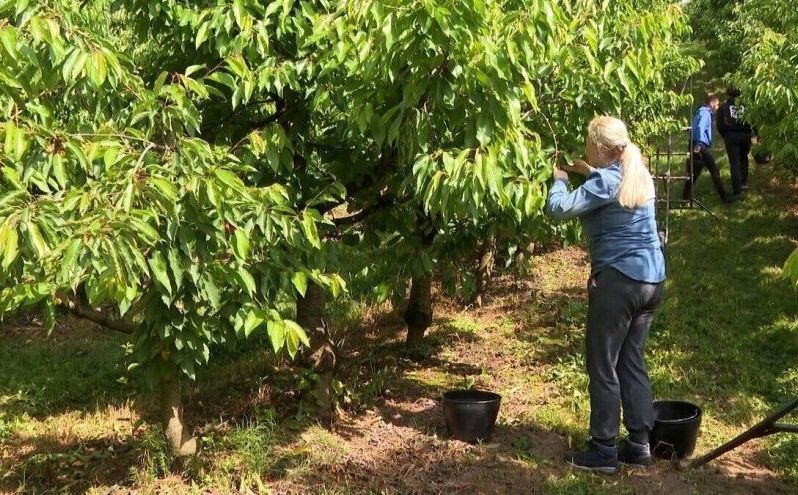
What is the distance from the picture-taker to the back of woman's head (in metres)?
3.65

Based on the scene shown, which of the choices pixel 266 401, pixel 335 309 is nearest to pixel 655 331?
pixel 335 309

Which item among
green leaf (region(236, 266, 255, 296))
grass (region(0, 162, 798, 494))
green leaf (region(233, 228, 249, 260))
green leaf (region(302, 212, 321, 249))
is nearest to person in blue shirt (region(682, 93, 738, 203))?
grass (region(0, 162, 798, 494))

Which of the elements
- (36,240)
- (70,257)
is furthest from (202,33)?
(70,257)

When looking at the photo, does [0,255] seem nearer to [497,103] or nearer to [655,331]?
[497,103]

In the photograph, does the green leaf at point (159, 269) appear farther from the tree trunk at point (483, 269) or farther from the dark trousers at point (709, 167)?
the dark trousers at point (709, 167)

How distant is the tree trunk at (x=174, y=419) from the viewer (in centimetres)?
414

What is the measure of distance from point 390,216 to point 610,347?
62.0 inches

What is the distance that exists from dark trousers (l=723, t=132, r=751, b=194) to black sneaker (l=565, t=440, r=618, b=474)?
29.1 ft

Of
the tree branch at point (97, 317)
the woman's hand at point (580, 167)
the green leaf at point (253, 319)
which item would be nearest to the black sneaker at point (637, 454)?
the woman's hand at point (580, 167)

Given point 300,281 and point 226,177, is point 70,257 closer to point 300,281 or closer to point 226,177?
point 226,177

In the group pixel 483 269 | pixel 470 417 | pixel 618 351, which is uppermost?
pixel 483 269

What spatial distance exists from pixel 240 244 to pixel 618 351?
2034 mm

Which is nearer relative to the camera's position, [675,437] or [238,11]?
[238,11]

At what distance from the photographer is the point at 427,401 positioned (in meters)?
5.25
